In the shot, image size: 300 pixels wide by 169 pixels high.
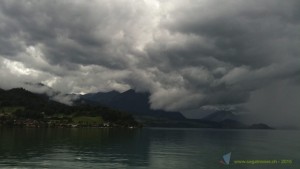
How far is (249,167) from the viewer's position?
3701 inches

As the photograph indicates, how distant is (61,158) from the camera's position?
102m

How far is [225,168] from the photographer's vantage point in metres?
91.1

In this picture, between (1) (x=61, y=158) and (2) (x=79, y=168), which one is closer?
(2) (x=79, y=168)

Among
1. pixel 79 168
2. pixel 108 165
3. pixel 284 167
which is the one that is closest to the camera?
pixel 79 168

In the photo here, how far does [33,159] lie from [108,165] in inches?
900

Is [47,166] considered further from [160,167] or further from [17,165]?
[160,167]

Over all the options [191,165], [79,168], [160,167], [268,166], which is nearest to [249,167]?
[268,166]

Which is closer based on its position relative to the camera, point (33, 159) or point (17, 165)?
point (17, 165)

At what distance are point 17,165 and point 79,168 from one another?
1528 centimetres

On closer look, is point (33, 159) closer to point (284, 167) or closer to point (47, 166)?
point (47, 166)

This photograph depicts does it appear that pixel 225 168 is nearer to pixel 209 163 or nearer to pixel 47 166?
pixel 209 163

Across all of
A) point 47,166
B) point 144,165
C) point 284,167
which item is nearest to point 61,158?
point 47,166

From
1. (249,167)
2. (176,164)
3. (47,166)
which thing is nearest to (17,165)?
(47,166)

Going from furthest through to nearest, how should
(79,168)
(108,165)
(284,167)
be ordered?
(284,167), (108,165), (79,168)
